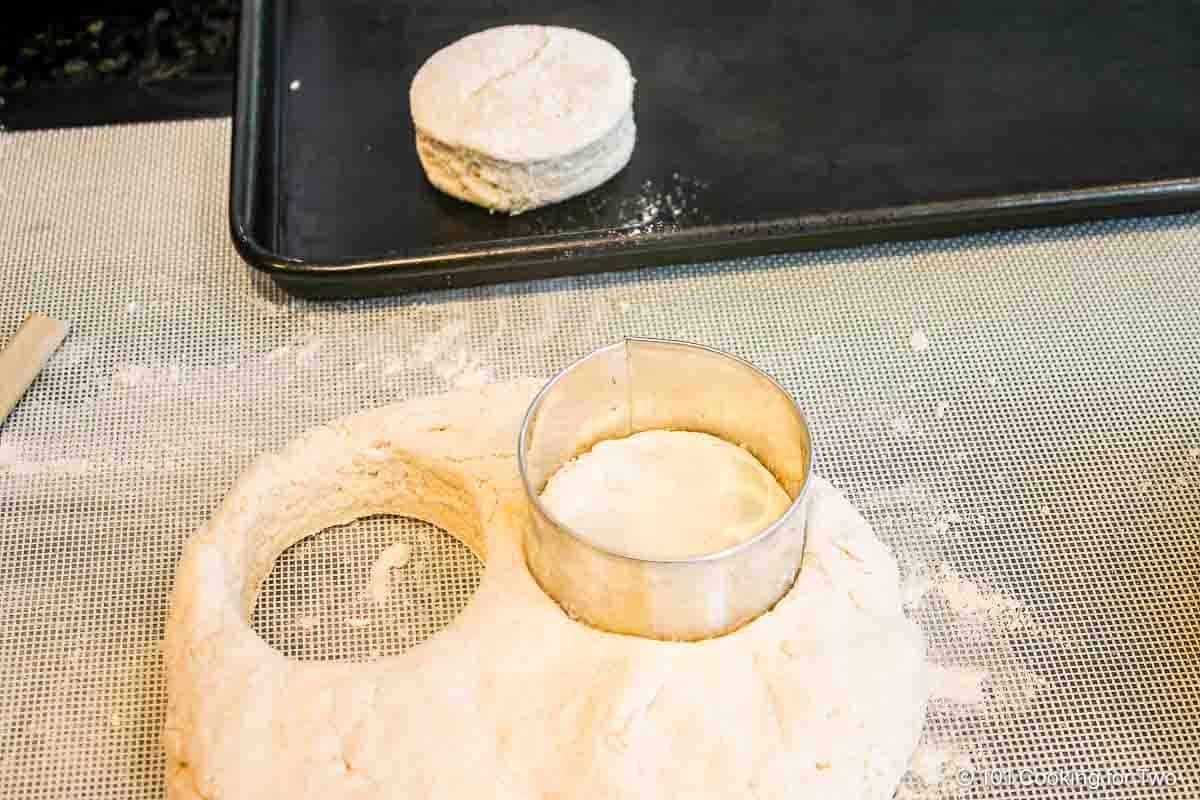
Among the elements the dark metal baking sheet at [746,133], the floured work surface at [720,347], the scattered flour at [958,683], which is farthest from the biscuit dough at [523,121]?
the scattered flour at [958,683]

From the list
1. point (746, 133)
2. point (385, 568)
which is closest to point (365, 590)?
point (385, 568)

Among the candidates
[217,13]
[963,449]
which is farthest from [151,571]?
[217,13]

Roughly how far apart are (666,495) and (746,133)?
878mm

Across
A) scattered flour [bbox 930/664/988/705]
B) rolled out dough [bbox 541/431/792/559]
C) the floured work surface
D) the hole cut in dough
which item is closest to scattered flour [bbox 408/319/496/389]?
the floured work surface

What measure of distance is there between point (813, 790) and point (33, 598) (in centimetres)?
95

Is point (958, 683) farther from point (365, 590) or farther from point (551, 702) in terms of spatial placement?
point (365, 590)

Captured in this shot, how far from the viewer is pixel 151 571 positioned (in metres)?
1.48

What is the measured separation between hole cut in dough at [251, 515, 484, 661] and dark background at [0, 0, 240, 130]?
3.23ft

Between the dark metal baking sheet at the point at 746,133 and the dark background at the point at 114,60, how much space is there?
0.21 m

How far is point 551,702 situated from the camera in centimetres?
120

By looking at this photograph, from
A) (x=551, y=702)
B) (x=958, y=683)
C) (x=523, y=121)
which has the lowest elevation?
(x=958, y=683)

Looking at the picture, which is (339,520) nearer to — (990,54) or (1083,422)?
(1083,422)

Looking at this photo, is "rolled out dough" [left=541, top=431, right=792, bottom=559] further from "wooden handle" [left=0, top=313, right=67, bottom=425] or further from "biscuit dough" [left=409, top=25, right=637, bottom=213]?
"wooden handle" [left=0, top=313, right=67, bottom=425]

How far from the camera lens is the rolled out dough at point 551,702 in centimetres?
117
